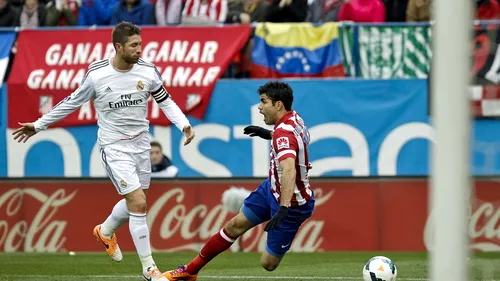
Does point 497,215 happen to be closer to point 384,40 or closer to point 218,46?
point 384,40

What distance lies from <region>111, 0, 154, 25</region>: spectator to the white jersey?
641 centimetres

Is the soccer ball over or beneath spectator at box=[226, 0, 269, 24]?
Result: beneath

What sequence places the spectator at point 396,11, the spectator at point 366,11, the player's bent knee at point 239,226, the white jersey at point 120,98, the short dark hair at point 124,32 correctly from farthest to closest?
the spectator at point 396,11, the spectator at point 366,11, the white jersey at point 120,98, the short dark hair at point 124,32, the player's bent knee at point 239,226

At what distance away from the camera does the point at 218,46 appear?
50.4 feet

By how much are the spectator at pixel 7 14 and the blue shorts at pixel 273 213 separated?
8.60 meters

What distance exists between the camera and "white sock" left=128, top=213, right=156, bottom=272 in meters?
9.20

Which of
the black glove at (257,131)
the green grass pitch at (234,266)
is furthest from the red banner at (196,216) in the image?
the black glove at (257,131)

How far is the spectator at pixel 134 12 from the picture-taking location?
16.1 metres

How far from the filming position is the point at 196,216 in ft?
48.7

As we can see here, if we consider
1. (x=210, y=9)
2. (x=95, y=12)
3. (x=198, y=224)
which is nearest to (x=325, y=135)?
(x=198, y=224)

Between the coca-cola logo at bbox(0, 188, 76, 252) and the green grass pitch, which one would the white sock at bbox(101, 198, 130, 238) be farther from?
the coca-cola logo at bbox(0, 188, 76, 252)

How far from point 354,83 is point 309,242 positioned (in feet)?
7.29

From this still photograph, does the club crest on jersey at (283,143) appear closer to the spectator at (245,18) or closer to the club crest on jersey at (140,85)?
the club crest on jersey at (140,85)

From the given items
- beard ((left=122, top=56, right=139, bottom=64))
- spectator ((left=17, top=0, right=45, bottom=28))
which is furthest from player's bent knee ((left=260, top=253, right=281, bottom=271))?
spectator ((left=17, top=0, right=45, bottom=28))
